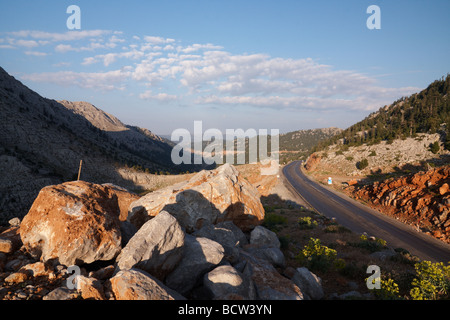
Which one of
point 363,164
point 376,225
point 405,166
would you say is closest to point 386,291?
point 376,225

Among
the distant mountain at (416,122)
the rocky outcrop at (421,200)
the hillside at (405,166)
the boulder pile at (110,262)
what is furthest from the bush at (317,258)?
the distant mountain at (416,122)

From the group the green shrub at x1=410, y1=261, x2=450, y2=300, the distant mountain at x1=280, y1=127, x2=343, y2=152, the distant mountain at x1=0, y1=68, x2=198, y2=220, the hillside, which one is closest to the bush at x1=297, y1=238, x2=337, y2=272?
the green shrub at x1=410, y1=261, x2=450, y2=300

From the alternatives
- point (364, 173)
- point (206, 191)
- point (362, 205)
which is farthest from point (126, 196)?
point (364, 173)

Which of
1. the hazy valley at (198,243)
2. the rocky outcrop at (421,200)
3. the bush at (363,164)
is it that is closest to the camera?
the hazy valley at (198,243)

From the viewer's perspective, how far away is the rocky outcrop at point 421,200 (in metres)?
21.0

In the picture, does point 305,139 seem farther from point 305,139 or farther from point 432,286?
point 432,286

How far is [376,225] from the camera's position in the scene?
22594 millimetres

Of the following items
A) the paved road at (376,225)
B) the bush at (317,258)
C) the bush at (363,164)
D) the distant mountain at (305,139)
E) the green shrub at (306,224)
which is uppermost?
the distant mountain at (305,139)

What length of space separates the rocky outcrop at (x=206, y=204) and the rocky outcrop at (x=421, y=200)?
1842 cm

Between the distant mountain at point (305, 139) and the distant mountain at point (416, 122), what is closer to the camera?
the distant mountain at point (416, 122)

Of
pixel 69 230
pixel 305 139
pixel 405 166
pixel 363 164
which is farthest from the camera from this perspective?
pixel 305 139

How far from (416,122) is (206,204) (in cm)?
7879

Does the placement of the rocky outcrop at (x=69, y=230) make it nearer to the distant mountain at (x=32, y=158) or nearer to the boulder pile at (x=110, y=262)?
the boulder pile at (x=110, y=262)
